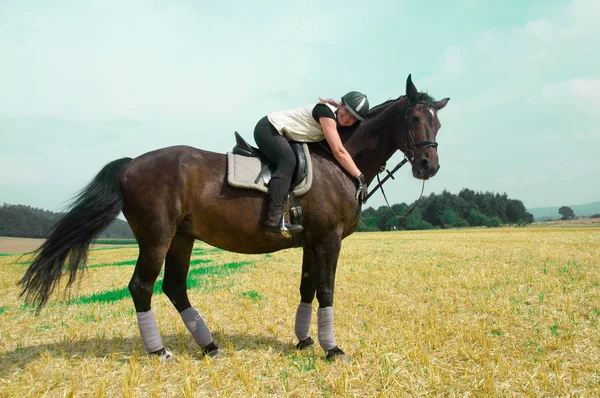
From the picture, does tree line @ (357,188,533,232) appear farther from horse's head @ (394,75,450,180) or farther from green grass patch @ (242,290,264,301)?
horse's head @ (394,75,450,180)

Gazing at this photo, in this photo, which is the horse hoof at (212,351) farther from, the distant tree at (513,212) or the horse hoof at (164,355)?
the distant tree at (513,212)

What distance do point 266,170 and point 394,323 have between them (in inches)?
143

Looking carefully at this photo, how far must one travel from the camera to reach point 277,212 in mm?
4793

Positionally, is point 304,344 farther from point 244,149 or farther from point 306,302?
point 244,149

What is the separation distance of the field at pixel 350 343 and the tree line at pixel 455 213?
8312 centimetres

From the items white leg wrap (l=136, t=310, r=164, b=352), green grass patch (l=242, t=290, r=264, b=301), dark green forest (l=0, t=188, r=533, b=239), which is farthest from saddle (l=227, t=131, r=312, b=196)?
dark green forest (l=0, t=188, r=533, b=239)

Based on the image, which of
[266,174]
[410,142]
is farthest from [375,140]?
[266,174]

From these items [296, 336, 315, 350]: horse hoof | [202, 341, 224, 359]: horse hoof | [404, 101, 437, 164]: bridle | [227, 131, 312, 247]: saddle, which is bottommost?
[296, 336, 315, 350]: horse hoof

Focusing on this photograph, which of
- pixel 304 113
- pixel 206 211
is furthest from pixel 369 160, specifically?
pixel 206 211

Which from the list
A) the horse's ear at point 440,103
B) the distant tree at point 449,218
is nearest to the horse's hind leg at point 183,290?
the horse's ear at point 440,103

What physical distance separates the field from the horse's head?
2508mm

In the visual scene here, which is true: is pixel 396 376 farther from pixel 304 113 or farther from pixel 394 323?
pixel 304 113

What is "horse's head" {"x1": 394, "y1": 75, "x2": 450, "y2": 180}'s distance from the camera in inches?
201

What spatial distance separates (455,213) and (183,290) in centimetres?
11174
